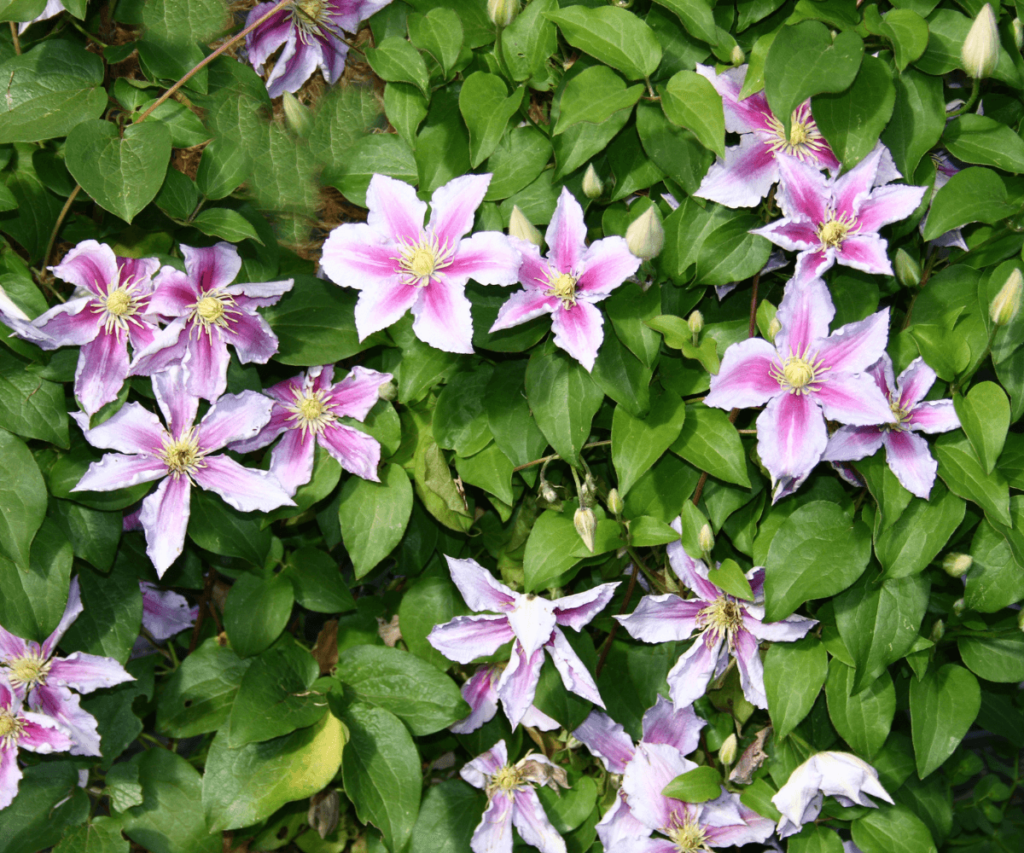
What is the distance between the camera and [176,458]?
1.10 m

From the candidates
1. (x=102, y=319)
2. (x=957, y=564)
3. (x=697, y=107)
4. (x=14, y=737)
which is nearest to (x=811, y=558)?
(x=957, y=564)

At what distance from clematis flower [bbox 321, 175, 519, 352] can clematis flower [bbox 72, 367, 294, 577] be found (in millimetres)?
203

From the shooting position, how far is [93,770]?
136cm

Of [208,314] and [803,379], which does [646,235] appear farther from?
[208,314]

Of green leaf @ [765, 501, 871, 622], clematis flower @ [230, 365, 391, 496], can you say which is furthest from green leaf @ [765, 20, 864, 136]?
clematis flower @ [230, 365, 391, 496]

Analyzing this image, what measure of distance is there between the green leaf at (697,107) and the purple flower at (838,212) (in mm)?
88

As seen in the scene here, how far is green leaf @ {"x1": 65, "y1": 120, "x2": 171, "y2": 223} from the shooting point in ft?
3.32

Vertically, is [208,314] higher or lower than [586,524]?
higher

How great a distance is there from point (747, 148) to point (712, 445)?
34 centimetres

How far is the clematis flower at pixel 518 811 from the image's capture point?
1249mm

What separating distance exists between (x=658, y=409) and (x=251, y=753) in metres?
0.71

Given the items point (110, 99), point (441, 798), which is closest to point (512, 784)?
point (441, 798)

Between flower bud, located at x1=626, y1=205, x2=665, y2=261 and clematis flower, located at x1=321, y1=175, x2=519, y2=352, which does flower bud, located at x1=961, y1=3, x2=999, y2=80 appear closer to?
flower bud, located at x1=626, y1=205, x2=665, y2=261

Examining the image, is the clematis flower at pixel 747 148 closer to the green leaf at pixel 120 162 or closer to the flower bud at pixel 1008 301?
the flower bud at pixel 1008 301
